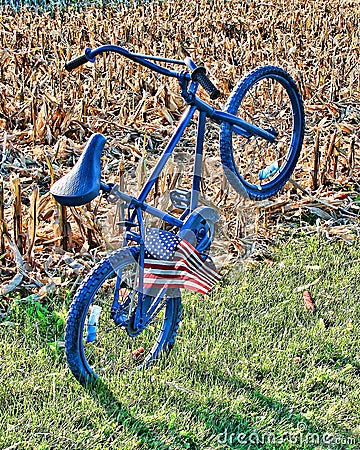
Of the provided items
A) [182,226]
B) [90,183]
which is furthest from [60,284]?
[90,183]

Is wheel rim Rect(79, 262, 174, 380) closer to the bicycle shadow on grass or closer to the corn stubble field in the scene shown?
the bicycle shadow on grass

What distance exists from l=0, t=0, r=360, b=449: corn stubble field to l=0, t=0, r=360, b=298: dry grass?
0.05 feet

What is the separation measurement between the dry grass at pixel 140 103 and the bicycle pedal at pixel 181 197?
544 mm

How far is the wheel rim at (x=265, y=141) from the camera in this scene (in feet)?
12.6

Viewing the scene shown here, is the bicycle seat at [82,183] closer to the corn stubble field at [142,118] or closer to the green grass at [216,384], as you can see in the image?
the corn stubble field at [142,118]

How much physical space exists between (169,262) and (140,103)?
127 inches

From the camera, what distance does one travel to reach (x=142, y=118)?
20.9 ft

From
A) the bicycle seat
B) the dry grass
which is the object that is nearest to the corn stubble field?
the dry grass

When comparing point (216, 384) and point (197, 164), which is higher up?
point (197, 164)

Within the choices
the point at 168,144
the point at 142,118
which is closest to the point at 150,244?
the point at 168,144

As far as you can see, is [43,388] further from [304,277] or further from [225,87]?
[225,87]

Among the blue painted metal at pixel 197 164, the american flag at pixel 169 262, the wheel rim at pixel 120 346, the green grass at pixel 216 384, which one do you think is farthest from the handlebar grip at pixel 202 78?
the green grass at pixel 216 384

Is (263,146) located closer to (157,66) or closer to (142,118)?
(142,118)

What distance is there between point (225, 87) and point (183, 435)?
441cm
